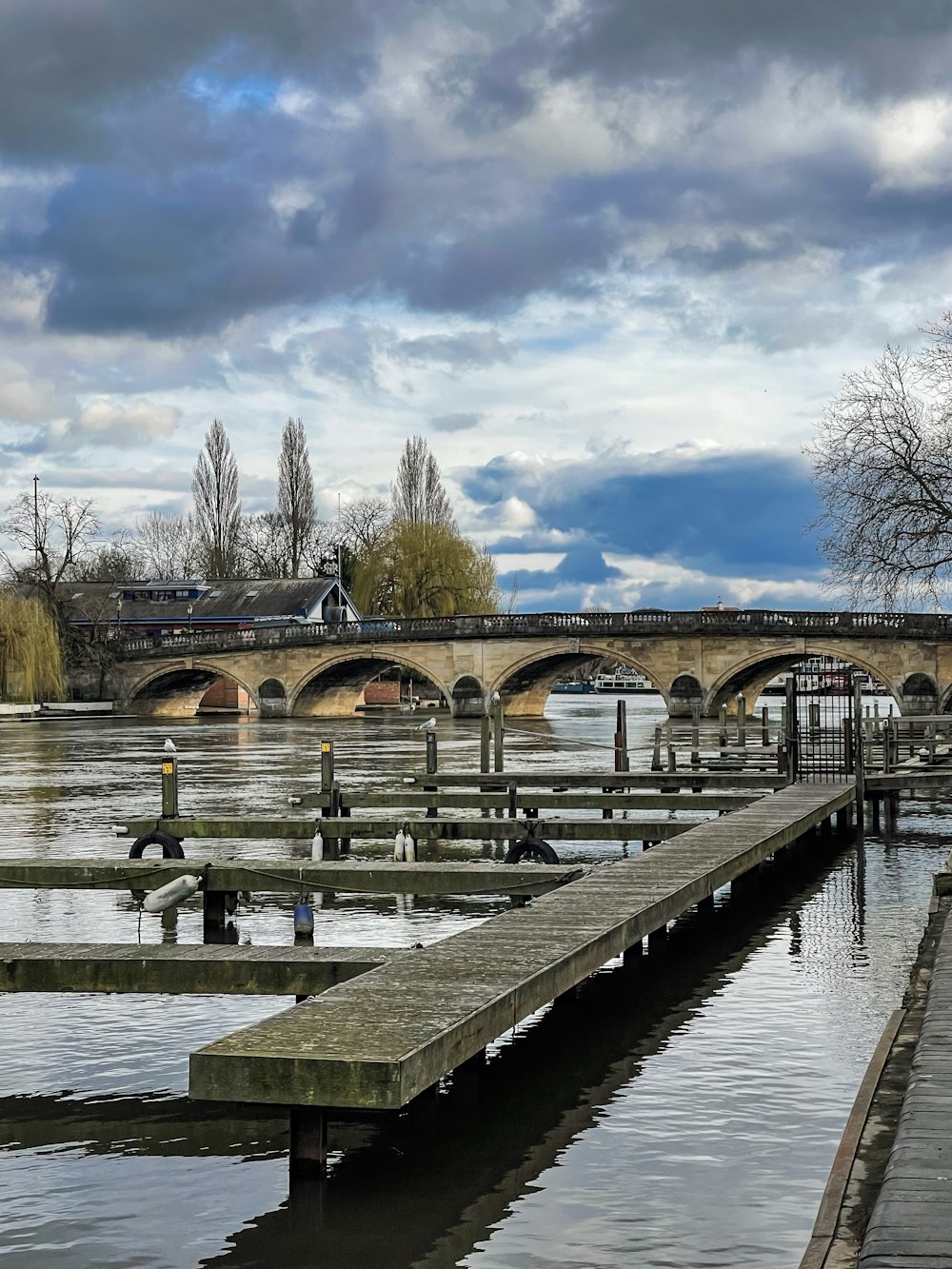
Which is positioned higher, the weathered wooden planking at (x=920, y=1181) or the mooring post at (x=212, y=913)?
the weathered wooden planking at (x=920, y=1181)

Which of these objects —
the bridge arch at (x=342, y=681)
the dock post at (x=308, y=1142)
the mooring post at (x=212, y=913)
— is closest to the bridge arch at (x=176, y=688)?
the bridge arch at (x=342, y=681)

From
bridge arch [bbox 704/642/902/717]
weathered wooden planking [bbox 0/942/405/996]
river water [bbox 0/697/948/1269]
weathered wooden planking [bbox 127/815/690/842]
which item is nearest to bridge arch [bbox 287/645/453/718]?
bridge arch [bbox 704/642/902/717]

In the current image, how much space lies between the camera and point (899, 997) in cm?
1062

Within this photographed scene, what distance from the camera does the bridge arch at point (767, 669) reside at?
59.9 metres

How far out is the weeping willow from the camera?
60.8 m

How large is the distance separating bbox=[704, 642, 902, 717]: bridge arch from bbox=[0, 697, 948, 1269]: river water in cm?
4577

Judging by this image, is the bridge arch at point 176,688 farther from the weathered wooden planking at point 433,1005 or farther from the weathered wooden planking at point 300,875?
the weathered wooden planking at point 433,1005

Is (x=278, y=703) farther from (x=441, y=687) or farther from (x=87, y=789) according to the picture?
(x=87, y=789)

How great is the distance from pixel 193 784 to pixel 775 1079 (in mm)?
22337

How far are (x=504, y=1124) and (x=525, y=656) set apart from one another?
194 feet

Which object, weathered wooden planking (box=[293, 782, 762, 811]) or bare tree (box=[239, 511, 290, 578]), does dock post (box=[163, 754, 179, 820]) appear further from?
bare tree (box=[239, 511, 290, 578])

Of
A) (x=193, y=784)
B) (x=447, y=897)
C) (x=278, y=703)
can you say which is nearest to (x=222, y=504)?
(x=278, y=703)

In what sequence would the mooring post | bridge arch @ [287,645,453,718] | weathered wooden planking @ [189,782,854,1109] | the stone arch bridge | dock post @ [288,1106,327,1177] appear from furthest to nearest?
bridge arch @ [287,645,453,718]
the stone arch bridge
the mooring post
dock post @ [288,1106,327,1177]
weathered wooden planking @ [189,782,854,1109]

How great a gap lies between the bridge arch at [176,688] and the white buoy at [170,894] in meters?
61.8
